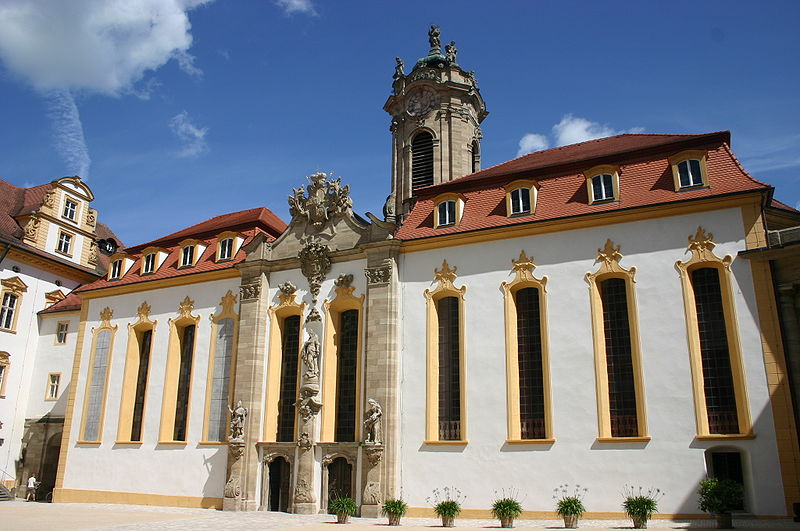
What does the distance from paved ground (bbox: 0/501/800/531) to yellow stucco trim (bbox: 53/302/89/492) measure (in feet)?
16.0

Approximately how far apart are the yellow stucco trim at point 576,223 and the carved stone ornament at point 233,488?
10.7 metres

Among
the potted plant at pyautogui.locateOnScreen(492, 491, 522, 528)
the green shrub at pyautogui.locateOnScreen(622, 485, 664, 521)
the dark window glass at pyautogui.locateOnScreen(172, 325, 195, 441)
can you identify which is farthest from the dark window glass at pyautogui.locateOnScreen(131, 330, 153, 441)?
the green shrub at pyautogui.locateOnScreen(622, 485, 664, 521)

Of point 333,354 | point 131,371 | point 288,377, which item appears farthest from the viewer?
point 131,371

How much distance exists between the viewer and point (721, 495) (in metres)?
17.2

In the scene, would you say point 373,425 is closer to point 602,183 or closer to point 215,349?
point 215,349

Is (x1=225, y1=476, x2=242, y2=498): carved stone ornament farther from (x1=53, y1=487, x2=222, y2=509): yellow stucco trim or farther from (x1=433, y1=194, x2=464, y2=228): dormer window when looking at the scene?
(x1=433, y1=194, x2=464, y2=228): dormer window

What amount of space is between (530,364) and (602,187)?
21.3 feet

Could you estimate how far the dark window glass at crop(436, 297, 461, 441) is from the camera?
23297mm

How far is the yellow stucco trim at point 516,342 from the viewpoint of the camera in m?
21.9

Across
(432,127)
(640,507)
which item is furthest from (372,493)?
(432,127)

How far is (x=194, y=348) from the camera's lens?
1148 inches

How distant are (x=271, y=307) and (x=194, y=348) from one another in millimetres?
4222

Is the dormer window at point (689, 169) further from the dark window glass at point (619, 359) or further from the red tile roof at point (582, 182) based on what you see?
the dark window glass at point (619, 359)

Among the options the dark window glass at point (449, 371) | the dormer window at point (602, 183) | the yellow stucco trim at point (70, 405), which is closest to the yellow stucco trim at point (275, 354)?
the dark window glass at point (449, 371)
